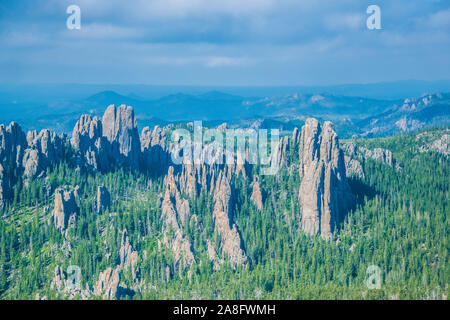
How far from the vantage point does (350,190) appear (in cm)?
12600

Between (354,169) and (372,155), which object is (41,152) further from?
(372,155)

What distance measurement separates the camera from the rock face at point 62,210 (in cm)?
11156

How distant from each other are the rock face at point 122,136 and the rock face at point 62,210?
2993 centimetres

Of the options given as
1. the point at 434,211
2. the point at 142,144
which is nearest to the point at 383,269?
the point at 434,211

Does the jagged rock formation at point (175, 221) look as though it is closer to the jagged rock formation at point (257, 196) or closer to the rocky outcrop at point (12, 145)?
the jagged rock formation at point (257, 196)

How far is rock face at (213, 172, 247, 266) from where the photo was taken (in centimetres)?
10519

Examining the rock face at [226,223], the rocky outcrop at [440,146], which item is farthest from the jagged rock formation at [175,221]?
the rocky outcrop at [440,146]

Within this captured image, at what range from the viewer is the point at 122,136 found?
5807 inches

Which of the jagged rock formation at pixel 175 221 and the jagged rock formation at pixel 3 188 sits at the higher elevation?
the jagged rock formation at pixel 3 188

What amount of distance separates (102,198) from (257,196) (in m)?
38.6

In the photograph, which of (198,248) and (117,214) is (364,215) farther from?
(117,214)

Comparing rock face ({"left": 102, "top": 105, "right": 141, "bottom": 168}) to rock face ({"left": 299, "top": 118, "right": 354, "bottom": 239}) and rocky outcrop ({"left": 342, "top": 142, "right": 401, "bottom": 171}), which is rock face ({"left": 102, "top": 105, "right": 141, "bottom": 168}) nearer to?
rock face ({"left": 299, "top": 118, "right": 354, "bottom": 239})

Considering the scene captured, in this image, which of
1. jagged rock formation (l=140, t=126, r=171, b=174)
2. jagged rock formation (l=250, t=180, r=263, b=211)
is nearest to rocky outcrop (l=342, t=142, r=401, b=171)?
jagged rock formation (l=250, t=180, r=263, b=211)

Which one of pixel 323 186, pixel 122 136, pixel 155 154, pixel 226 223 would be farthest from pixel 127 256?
pixel 122 136
